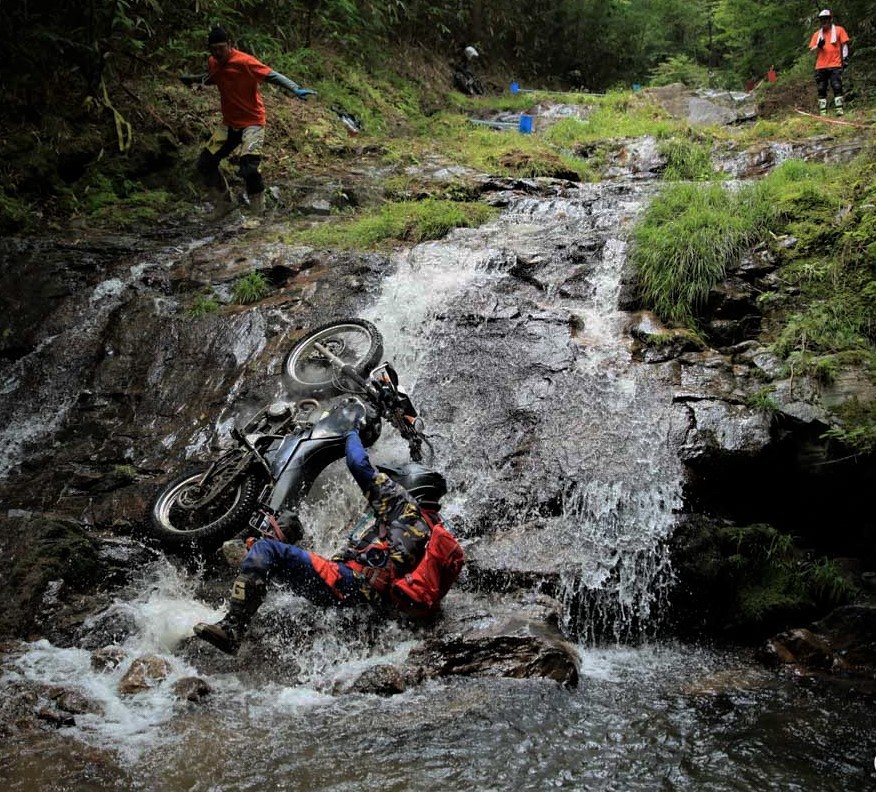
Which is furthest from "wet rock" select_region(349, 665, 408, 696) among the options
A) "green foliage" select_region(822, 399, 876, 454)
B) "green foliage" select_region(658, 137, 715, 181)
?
"green foliage" select_region(658, 137, 715, 181)

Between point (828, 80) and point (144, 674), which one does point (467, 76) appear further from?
point (144, 674)

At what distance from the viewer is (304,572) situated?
502cm

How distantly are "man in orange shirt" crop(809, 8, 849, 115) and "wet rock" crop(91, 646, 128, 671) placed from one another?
14.1m

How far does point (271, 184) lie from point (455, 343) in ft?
17.5

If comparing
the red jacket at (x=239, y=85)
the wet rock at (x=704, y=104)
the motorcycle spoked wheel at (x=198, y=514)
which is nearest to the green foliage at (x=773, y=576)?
the motorcycle spoked wheel at (x=198, y=514)

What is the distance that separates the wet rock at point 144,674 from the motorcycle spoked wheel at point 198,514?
999 mm

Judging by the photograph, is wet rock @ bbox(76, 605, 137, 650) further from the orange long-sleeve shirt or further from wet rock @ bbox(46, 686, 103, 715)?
the orange long-sleeve shirt

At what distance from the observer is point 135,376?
8344 millimetres

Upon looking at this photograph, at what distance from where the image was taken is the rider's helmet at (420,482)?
5.52 m

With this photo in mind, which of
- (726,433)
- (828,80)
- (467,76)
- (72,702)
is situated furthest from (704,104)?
(72,702)

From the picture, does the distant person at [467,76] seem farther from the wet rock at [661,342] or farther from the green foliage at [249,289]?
the wet rock at [661,342]

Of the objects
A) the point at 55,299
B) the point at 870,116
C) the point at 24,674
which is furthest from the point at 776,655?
the point at 870,116

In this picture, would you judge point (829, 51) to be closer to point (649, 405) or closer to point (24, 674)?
point (649, 405)

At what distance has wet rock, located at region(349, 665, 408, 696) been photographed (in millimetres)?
4715
